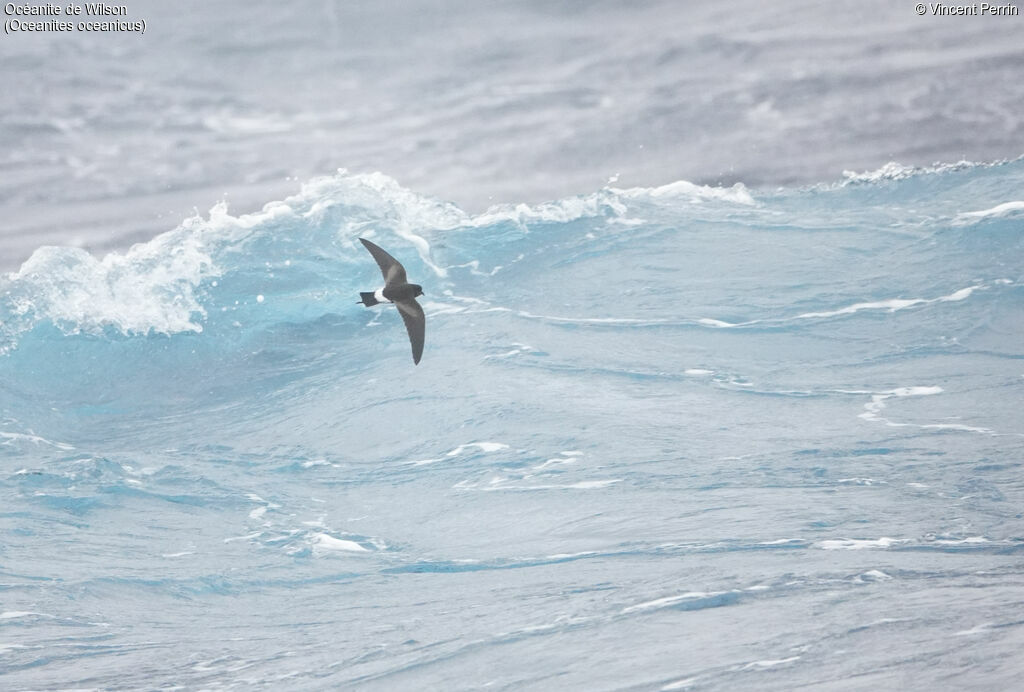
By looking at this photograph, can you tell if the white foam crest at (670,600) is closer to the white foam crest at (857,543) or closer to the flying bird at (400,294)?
the white foam crest at (857,543)

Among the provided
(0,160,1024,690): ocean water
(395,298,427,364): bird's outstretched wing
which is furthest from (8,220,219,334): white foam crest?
(395,298,427,364): bird's outstretched wing

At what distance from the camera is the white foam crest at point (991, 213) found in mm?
32156

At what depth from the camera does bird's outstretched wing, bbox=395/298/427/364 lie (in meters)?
12.7

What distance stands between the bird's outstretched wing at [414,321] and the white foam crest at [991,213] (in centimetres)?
2341

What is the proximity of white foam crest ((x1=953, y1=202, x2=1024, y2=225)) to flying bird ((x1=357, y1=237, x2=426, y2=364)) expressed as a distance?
23.4 metres

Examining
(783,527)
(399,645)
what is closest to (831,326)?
(783,527)

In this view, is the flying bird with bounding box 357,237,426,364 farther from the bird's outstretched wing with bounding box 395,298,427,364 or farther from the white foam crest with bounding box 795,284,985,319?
the white foam crest with bounding box 795,284,985,319

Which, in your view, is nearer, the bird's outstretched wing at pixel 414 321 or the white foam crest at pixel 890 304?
the bird's outstretched wing at pixel 414 321

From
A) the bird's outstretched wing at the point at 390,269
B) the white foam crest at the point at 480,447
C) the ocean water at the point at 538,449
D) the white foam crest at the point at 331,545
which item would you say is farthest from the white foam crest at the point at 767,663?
the white foam crest at the point at 480,447

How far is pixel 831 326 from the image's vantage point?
1054 inches

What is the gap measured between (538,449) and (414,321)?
920cm

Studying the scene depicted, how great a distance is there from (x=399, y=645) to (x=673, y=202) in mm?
23824

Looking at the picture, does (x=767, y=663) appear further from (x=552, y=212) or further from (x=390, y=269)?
(x=552, y=212)

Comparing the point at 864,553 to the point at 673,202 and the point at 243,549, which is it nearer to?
the point at 243,549
